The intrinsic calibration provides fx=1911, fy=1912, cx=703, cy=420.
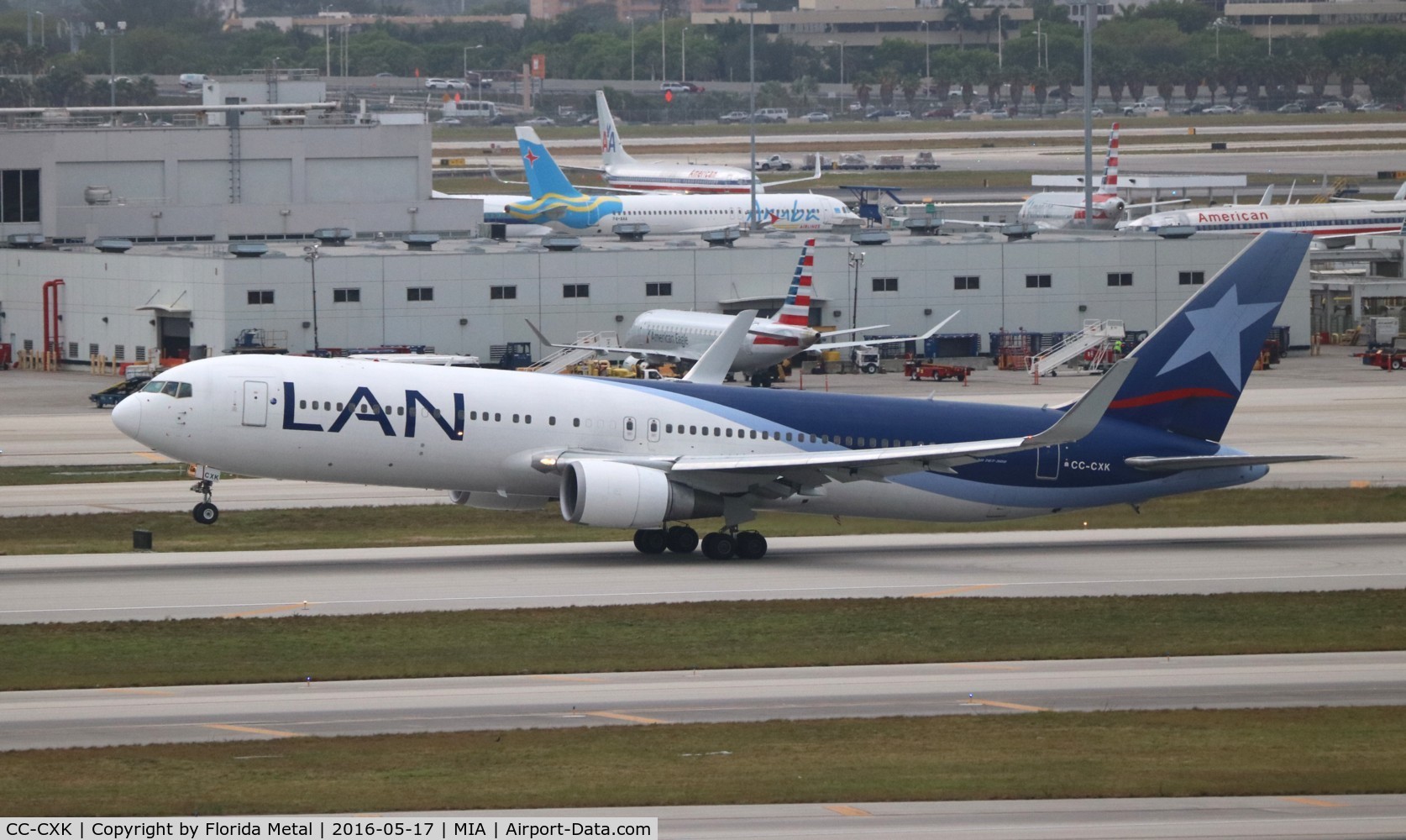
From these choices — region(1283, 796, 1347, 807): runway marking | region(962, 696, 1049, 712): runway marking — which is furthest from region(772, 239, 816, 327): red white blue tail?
region(1283, 796, 1347, 807): runway marking

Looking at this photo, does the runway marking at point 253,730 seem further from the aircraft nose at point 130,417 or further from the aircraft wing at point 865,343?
the aircraft wing at point 865,343

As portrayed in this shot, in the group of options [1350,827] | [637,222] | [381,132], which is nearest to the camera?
[1350,827]

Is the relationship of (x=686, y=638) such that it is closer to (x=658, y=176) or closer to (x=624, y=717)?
(x=624, y=717)

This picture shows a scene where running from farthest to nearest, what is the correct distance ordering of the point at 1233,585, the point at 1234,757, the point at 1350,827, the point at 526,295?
the point at 526,295 → the point at 1233,585 → the point at 1234,757 → the point at 1350,827

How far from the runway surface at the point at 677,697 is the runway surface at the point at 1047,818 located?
19.0ft

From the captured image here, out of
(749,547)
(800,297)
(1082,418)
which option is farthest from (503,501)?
(800,297)

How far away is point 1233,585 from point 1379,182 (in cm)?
16819

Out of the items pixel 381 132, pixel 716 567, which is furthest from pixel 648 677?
pixel 381 132

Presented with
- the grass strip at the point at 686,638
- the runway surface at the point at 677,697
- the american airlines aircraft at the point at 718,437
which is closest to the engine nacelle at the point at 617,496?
the american airlines aircraft at the point at 718,437

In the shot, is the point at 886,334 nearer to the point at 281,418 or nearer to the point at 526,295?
the point at 526,295

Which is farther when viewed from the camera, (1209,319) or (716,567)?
(1209,319)

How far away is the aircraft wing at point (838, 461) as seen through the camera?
42750 mm

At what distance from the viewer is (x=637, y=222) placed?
5472 inches

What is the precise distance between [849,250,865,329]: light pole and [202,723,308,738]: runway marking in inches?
2950
